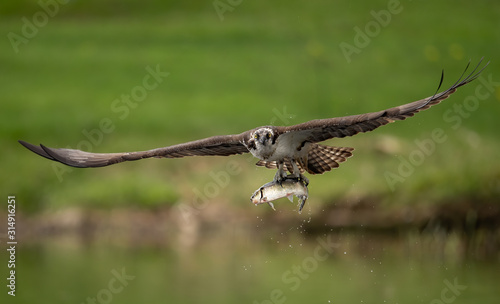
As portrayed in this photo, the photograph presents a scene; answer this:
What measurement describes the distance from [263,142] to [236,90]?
798 inches

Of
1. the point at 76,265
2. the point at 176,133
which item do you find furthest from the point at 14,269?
the point at 176,133

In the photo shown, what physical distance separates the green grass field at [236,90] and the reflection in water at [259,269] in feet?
5.53

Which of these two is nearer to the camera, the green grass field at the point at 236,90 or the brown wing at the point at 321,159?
the brown wing at the point at 321,159

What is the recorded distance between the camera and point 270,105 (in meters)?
32.9

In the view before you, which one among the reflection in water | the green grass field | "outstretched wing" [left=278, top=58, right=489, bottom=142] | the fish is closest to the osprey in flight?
"outstretched wing" [left=278, top=58, right=489, bottom=142]

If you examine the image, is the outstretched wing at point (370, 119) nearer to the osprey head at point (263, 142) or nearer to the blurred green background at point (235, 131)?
the osprey head at point (263, 142)

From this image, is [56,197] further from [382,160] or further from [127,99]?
[382,160]

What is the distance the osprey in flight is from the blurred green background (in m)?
5.72

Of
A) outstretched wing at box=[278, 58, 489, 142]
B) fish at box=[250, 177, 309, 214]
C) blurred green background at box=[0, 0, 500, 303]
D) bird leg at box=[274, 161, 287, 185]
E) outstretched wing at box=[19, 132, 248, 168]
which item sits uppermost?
blurred green background at box=[0, 0, 500, 303]

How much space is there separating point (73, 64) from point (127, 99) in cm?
370

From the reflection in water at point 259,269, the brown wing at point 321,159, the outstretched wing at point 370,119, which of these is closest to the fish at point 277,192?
the brown wing at point 321,159

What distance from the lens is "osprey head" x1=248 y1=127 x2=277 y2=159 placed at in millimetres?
14070

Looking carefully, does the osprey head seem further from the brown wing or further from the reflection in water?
the reflection in water

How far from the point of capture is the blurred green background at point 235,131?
2298 cm
